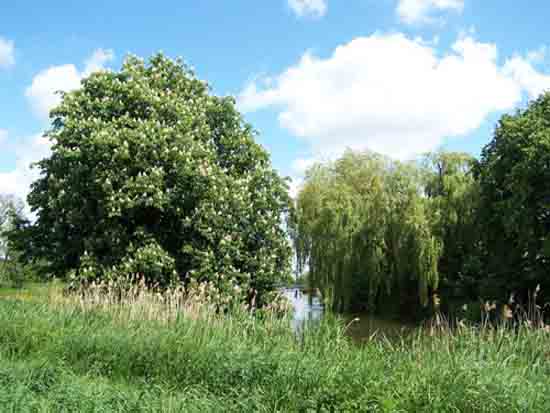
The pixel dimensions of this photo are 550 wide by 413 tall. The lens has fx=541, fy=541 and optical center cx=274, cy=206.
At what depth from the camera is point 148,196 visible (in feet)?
47.7

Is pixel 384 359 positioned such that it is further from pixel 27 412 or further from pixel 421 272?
pixel 421 272

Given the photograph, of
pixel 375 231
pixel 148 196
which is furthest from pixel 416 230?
pixel 148 196

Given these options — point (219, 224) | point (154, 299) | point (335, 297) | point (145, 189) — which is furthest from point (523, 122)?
point (154, 299)

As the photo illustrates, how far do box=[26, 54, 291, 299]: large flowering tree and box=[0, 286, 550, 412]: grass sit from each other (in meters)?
5.57

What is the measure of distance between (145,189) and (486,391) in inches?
428

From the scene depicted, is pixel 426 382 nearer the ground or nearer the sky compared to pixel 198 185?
nearer the ground

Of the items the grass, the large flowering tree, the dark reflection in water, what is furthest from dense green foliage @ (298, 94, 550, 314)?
the grass

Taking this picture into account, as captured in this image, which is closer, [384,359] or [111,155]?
[384,359]

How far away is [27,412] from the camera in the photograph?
4.95 meters

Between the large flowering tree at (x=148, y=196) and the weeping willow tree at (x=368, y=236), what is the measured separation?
5.55 metres

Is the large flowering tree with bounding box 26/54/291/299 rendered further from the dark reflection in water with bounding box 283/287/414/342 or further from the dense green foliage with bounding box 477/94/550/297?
the dense green foliage with bounding box 477/94/550/297

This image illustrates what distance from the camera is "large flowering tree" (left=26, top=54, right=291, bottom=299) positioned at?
14.6 m

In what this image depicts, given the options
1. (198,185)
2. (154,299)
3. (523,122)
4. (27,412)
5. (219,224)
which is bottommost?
(27,412)

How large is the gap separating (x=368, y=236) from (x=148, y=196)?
1151 centimetres
